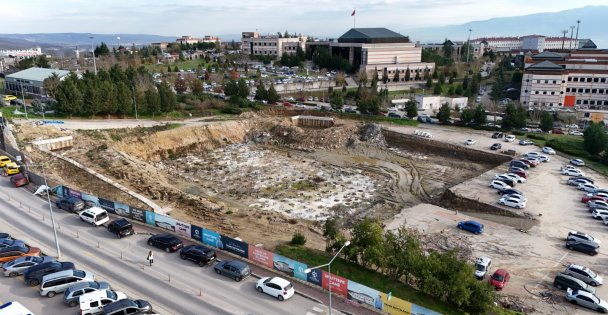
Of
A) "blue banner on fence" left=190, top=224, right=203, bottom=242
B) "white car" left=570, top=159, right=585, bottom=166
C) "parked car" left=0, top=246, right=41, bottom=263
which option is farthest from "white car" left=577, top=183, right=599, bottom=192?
"parked car" left=0, top=246, right=41, bottom=263

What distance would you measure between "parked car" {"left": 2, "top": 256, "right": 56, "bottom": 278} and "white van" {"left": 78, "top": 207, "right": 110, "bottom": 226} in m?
6.56

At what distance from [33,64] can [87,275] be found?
104 metres

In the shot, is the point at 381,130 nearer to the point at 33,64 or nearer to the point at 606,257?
the point at 606,257

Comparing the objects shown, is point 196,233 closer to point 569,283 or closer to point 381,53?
point 569,283

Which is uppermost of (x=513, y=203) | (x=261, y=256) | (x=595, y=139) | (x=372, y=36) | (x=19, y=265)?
(x=372, y=36)

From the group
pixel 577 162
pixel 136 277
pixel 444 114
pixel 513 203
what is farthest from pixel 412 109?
pixel 136 277

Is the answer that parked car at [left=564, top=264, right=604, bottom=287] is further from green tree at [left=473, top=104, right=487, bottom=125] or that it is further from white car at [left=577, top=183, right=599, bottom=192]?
green tree at [left=473, top=104, right=487, bottom=125]

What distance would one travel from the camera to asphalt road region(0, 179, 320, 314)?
2336 cm

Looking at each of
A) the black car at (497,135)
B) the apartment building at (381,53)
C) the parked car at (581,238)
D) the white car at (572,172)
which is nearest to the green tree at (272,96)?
the black car at (497,135)

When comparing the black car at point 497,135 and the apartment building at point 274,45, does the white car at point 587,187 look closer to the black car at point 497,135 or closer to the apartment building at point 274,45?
the black car at point 497,135

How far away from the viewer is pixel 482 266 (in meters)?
29.8

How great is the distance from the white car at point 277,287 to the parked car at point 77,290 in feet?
28.9

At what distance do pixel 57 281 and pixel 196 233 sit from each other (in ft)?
31.3

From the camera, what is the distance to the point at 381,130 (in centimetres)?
7031
